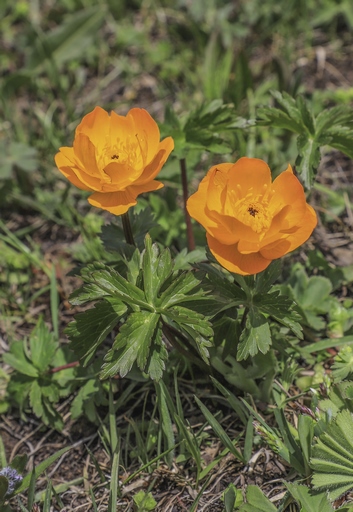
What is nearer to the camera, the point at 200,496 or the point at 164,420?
the point at 200,496

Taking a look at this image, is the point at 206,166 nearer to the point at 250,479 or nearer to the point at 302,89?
the point at 302,89

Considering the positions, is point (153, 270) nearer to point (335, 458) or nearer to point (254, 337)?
point (254, 337)

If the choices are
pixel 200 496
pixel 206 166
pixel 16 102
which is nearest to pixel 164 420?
pixel 200 496

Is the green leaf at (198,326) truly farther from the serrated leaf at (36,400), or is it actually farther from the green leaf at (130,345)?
the serrated leaf at (36,400)

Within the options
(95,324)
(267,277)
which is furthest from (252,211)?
(95,324)

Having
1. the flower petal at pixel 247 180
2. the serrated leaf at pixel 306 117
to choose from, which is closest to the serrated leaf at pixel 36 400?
the flower petal at pixel 247 180

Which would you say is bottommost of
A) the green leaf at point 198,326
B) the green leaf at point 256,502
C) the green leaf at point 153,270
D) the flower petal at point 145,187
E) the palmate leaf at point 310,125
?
the green leaf at point 256,502
